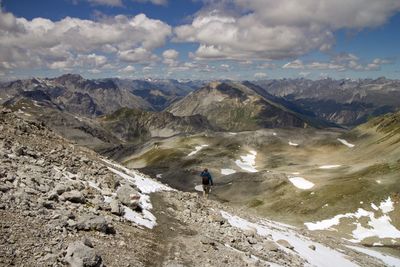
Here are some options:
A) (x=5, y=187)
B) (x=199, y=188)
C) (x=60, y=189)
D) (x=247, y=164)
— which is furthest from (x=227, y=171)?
(x=5, y=187)

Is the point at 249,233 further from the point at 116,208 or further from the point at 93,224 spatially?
the point at 93,224

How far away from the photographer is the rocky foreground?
64.1 feet

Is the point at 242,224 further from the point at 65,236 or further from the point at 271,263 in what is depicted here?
the point at 65,236

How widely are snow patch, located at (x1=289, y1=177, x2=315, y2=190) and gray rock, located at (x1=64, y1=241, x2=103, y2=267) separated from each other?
297ft

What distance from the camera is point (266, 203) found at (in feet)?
335

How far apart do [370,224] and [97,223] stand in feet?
228

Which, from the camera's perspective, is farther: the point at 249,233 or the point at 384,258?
the point at 384,258

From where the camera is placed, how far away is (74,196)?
26266 millimetres

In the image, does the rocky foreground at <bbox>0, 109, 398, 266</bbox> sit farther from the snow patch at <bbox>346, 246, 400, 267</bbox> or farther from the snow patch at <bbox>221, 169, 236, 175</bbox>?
the snow patch at <bbox>221, 169, 236, 175</bbox>

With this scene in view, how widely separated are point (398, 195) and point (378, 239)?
17725 millimetres

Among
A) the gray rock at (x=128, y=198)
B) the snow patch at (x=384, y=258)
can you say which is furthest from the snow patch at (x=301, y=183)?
the gray rock at (x=128, y=198)

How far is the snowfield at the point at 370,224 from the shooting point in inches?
2990

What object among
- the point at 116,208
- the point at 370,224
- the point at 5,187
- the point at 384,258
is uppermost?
the point at 5,187

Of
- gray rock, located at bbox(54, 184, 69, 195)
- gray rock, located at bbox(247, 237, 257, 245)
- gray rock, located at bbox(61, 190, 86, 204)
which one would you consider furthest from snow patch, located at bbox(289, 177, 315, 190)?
gray rock, located at bbox(54, 184, 69, 195)
